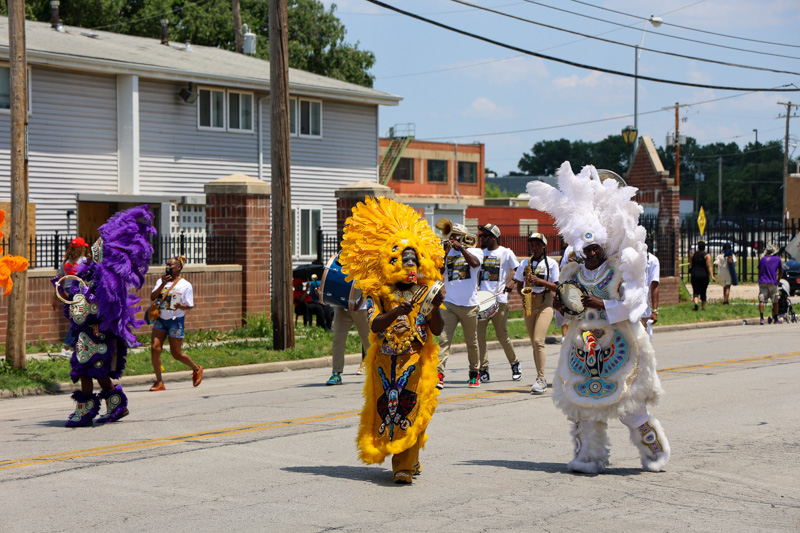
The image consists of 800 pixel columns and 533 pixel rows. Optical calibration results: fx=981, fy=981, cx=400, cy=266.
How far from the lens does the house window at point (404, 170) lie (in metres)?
70.8

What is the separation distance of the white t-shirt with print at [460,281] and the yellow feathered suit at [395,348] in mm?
4907

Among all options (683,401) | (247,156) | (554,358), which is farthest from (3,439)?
(247,156)

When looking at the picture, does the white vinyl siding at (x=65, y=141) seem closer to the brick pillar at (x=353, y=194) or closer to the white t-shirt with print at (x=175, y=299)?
the brick pillar at (x=353, y=194)

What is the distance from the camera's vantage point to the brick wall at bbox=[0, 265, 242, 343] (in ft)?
55.8

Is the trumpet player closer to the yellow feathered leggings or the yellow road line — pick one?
the yellow road line

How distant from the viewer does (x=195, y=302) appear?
1877 cm

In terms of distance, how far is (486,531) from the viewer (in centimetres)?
604

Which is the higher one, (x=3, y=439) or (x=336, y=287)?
(x=336, y=287)

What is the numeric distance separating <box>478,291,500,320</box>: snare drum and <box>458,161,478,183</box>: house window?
63110 millimetres

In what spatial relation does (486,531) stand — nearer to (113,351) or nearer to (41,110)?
(113,351)

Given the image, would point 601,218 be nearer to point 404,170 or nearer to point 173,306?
point 173,306

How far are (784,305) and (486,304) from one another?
14.2m

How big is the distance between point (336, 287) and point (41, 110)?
16.6 m

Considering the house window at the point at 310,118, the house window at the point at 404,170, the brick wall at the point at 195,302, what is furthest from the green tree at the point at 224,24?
the brick wall at the point at 195,302
